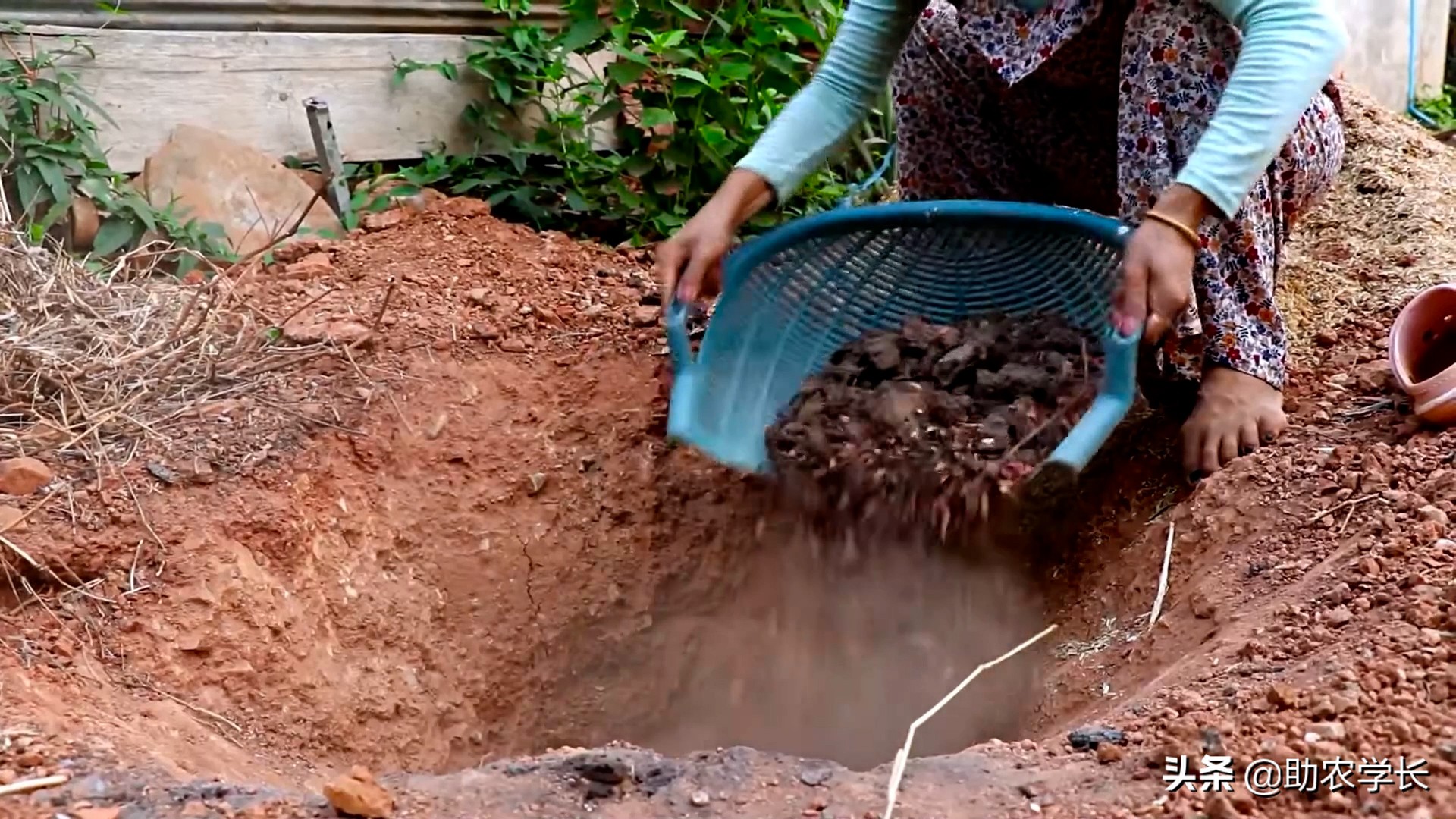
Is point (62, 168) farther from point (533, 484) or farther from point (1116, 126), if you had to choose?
point (1116, 126)

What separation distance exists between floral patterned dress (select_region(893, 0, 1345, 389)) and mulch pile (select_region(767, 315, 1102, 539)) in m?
0.18

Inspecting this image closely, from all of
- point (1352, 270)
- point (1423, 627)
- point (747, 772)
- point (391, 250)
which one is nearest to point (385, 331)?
point (391, 250)

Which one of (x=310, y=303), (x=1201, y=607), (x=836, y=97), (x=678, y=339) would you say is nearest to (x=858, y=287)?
(x=836, y=97)

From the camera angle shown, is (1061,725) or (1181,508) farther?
(1181,508)

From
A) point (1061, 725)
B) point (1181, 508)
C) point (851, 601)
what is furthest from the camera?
point (851, 601)

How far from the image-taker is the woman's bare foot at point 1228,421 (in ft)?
5.13

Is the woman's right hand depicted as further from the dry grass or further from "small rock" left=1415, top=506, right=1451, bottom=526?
"small rock" left=1415, top=506, right=1451, bottom=526

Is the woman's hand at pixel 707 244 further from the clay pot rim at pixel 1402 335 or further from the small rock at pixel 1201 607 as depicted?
the clay pot rim at pixel 1402 335

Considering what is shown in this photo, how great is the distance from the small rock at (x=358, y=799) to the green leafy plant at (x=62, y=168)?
4.03 feet

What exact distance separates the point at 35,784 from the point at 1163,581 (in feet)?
3.70

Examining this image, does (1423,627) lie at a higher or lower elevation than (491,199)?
higher

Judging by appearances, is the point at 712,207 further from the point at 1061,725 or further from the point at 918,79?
the point at 1061,725

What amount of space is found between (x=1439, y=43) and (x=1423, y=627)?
3.17 meters

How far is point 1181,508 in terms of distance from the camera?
1544 mm
